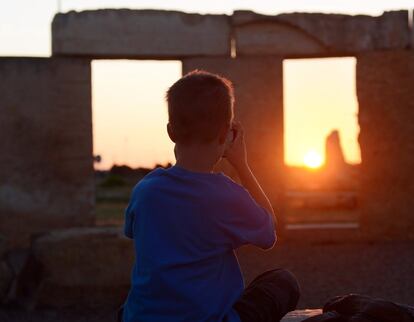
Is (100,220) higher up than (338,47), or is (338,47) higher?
(338,47)

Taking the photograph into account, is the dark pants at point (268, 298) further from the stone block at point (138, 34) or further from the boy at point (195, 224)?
the stone block at point (138, 34)

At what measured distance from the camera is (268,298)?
286 cm

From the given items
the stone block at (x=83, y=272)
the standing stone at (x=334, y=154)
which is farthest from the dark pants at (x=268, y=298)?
the standing stone at (x=334, y=154)

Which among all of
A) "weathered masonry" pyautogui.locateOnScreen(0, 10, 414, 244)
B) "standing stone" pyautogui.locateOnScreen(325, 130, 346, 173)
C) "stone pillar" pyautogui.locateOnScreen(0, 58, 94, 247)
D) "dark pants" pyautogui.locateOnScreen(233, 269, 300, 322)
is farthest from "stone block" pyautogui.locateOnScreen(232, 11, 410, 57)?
"standing stone" pyautogui.locateOnScreen(325, 130, 346, 173)

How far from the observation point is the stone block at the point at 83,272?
6180 mm

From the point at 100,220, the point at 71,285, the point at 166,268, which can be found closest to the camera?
the point at 166,268

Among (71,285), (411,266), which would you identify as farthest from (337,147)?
(71,285)

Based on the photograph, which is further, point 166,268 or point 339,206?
point 339,206

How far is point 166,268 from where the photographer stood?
8.48ft

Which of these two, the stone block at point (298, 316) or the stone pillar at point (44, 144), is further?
the stone pillar at point (44, 144)

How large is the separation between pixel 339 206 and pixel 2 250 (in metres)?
8.63

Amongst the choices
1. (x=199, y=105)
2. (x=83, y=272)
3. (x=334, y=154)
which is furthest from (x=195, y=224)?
(x=334, y=154)

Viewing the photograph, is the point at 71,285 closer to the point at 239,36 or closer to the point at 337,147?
the point at 239,36

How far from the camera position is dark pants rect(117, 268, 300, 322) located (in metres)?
2.73
